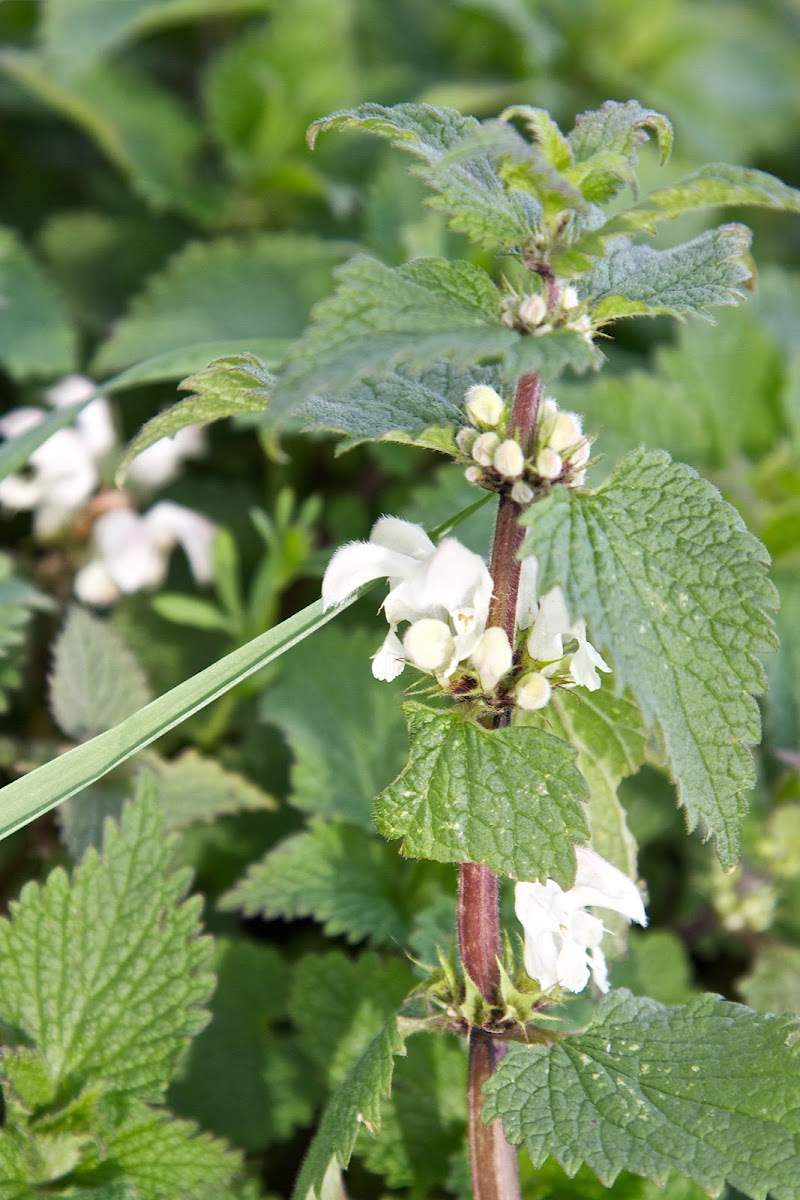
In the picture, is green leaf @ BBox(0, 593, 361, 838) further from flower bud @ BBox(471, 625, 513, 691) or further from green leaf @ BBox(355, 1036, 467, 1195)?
green leaf @ BBox(355, 1036, 467, 1195)

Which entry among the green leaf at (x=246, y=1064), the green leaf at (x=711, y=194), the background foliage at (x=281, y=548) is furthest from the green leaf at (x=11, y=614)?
the green leaf at (x=711, y=194)

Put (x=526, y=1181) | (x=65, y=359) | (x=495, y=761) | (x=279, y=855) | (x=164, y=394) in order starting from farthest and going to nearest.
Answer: (x=164, y=394) → (x=65, y=359) → (x=279, y=855) → (x=526, y=1181) → (x=495, y=761)

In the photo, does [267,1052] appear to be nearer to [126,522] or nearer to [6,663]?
[6,663]

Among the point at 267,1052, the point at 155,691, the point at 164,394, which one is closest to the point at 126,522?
the point at 155,691

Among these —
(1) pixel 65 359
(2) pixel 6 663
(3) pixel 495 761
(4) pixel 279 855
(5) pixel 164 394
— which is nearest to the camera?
(3) pixel 495 761

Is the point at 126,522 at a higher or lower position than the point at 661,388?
higher
